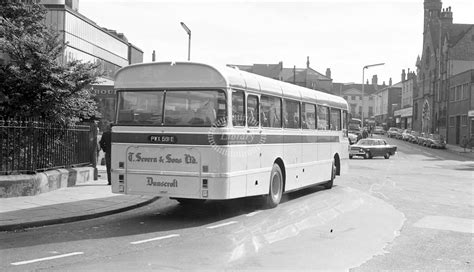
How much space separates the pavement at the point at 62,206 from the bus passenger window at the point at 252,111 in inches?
132

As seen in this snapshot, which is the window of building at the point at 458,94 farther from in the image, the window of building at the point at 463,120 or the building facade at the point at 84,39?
the building facade at the point at 84,39

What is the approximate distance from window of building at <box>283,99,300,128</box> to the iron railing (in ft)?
20.5

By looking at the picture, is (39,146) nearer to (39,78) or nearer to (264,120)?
(39,78)

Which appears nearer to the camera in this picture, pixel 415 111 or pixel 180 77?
pixel 180 77

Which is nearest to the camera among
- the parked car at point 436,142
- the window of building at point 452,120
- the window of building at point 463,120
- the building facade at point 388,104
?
the parked car at point 436,142

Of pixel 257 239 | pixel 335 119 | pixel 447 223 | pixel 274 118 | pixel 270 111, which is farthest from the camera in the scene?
pixel 335 119

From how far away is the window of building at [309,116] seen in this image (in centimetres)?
1325

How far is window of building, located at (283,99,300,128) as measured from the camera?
12.0 m

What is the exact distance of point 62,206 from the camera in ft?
34.6

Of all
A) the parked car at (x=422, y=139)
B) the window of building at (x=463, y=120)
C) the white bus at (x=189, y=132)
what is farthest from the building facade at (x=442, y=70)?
the white bus at (x=189, y=132)

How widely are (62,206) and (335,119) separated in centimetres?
903

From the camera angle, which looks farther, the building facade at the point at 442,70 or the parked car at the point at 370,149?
the building facade at the point at 442,70

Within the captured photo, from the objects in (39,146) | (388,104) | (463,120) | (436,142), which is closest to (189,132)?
(39,146)

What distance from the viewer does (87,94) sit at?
578 inches
